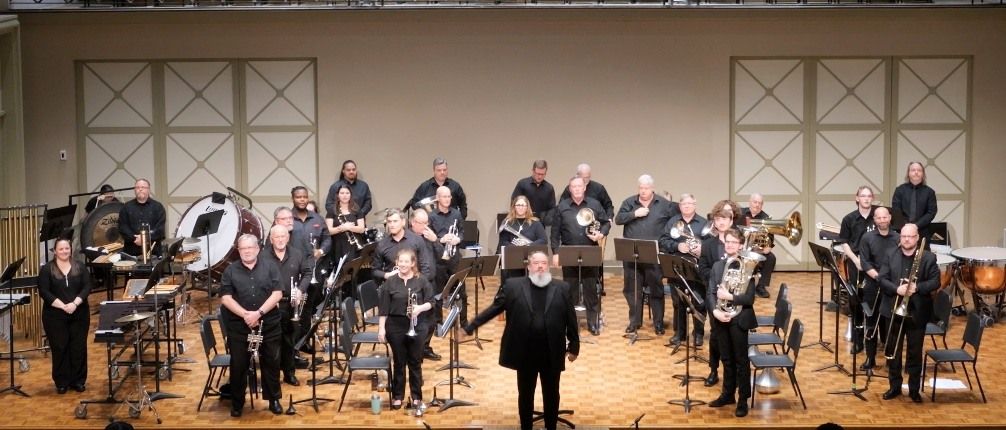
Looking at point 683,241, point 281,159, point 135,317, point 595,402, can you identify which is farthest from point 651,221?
point 281,159

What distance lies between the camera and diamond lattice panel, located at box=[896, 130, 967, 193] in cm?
1619

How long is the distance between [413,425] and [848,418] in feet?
11.8

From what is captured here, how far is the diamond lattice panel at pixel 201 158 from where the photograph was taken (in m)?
16.2

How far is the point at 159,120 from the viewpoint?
16.2 m

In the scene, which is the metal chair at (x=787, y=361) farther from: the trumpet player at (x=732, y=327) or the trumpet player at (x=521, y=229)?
the trumpet player at (x=521, y=229)

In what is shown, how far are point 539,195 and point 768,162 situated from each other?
3.75 m

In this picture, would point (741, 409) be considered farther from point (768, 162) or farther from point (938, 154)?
point (938, 154)

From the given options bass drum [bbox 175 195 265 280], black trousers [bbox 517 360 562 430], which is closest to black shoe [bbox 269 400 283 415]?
black trousers [bbox 517 360 562 430]

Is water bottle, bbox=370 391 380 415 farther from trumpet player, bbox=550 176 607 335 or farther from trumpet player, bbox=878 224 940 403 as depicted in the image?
trumpet player, bbox=878 224 940 403

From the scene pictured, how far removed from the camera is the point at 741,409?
9586 mm

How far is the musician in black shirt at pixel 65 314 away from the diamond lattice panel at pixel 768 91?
940cm

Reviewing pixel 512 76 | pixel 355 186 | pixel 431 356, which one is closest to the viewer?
pixel 431 356

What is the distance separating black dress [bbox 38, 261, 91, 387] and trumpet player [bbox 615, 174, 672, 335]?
18.0ft

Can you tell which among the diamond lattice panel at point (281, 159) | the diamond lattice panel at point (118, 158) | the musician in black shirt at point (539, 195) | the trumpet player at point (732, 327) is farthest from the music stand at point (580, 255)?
the diamond lattice panel at point (118, 158)
